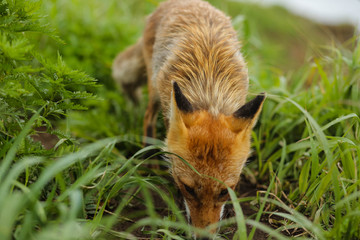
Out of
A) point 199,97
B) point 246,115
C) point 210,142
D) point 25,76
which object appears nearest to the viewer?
point 25,76

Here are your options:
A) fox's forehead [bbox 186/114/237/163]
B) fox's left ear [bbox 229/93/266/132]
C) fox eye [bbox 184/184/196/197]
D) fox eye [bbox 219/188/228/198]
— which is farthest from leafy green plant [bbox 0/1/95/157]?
fox eye [bbox 219/188/228/198]

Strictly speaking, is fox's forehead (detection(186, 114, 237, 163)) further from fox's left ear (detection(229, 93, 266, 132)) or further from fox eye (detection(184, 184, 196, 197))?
fox eye (detection(184, 184, 196, 197))

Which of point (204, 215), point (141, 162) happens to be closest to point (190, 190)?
point (204, 215)

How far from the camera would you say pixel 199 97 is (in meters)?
3.55

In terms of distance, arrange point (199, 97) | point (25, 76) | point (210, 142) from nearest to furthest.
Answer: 1. point (25, 76)
2. point (210, 142)
3. point (199, 97)

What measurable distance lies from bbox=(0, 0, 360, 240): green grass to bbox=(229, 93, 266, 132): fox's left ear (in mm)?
560

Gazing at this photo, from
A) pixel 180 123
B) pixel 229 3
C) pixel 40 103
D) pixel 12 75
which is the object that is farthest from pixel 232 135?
pixel 229 3

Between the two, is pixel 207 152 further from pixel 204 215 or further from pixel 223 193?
pixel 204 215

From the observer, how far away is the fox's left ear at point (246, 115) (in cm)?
306

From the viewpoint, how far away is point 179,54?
13.1 feet

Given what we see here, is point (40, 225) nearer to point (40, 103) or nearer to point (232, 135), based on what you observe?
point (40, 103)

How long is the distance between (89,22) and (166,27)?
114 inches

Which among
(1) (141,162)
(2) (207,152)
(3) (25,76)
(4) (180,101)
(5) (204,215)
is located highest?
(3) (25,76)

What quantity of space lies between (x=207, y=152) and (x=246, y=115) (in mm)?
524
